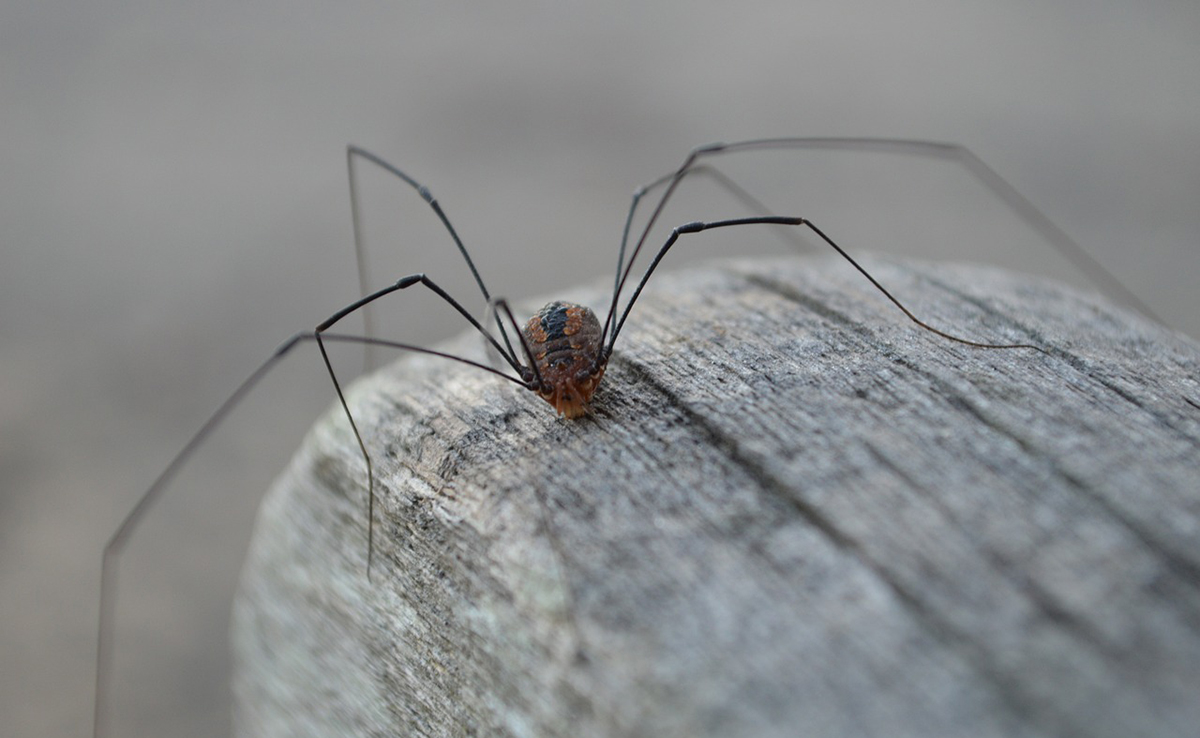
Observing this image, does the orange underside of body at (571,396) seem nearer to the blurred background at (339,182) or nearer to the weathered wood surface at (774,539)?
the weathered wood surface at (774,539)

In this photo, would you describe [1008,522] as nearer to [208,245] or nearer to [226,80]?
[208,245]

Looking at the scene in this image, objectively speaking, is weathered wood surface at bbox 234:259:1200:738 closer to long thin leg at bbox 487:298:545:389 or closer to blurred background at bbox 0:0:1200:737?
long thin leg at bbox 487:298:545:389

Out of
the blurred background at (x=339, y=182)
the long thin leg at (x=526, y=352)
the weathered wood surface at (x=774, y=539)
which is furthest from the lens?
the blurred background at (x=339, y=182)

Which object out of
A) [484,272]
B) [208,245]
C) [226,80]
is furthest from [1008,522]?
[226,80]

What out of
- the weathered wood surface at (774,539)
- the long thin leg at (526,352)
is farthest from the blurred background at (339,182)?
the long thin leg at (526,352)

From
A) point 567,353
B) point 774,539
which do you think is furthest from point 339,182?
point 774,539
